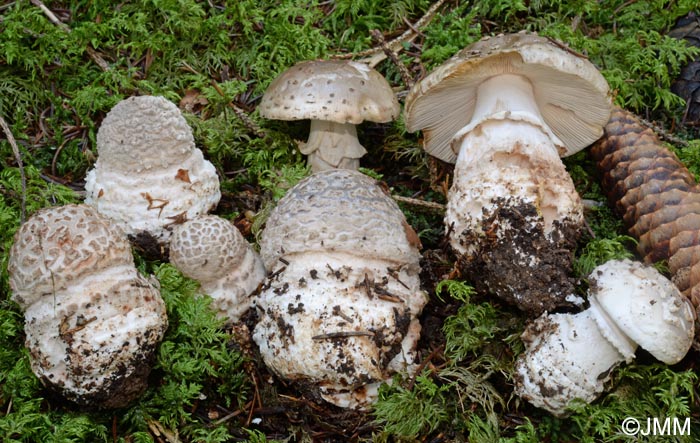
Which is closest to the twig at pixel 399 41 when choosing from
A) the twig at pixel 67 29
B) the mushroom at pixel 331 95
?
the mushroom at pixel 331 95

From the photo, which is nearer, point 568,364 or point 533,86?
point 568,364

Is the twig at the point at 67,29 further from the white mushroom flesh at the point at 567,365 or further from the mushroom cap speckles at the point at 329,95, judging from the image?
the white mushroom flesh at the point at 567,365

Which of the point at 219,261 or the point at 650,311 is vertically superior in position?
the point at 650,311

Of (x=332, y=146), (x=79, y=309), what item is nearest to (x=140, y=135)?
(x=79, y=309)

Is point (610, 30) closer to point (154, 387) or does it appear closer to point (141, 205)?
point (141, 205)

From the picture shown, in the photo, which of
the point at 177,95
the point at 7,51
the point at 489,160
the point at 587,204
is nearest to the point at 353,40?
the point at 177,95

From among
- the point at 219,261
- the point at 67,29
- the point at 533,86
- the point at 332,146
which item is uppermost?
the point at 533,86

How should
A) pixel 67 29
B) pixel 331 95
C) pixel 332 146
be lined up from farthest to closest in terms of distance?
pixel 67 29, pixel 332 146, pixel 331 95

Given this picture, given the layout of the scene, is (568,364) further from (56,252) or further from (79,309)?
(56,252)
